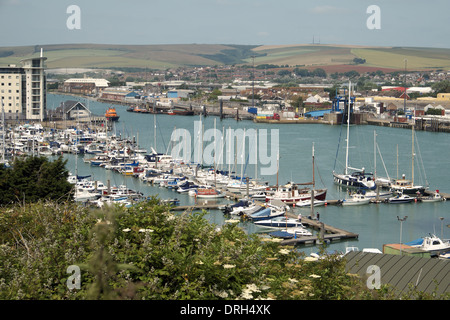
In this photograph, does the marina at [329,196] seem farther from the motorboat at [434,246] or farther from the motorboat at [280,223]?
the motorboat at [434,246]

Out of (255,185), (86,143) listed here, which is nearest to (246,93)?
(86,143)

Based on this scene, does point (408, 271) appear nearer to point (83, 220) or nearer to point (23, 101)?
point (83, 220)

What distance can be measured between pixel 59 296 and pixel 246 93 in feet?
84.5

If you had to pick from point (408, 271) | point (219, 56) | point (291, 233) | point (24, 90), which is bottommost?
point (291, 233)

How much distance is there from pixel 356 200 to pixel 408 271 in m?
4.69

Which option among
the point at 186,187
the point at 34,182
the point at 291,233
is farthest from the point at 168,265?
the point at 186,187

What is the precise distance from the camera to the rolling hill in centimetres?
4156

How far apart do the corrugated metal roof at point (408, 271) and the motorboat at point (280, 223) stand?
3120mm

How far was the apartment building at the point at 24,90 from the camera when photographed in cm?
1377

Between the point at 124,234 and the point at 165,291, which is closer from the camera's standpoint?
the point at 165,291

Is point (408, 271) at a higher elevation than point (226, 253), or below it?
below

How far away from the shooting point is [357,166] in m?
9.30

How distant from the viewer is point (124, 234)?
4.93ft

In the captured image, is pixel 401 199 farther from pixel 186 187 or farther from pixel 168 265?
pixel 168 265
